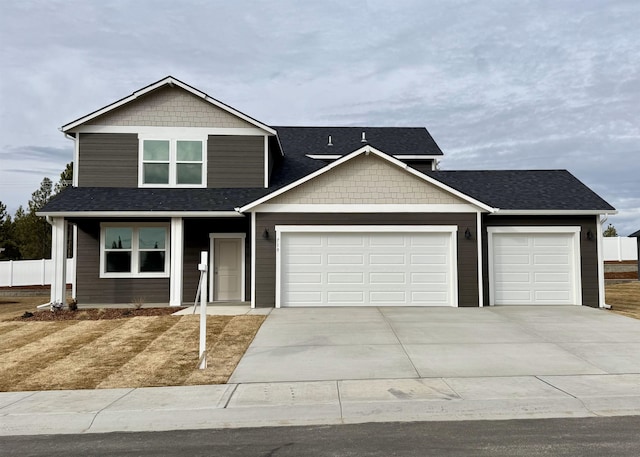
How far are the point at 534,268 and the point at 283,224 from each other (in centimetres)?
794

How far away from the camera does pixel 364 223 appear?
580 inches

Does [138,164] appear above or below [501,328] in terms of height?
above

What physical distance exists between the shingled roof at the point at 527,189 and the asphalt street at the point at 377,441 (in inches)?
401

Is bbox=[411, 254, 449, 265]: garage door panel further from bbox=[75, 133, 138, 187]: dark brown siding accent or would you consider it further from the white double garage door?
bbox=[75, 133, 138, 187]: dark brown siding accent

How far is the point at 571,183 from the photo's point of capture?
1727 centimetres

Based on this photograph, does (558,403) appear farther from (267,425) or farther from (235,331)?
(235,331)

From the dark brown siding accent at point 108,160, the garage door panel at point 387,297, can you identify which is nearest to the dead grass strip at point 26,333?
the dark brown siding accent at point 108,160

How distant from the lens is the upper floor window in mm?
16750

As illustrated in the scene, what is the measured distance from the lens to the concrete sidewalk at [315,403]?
595 cm

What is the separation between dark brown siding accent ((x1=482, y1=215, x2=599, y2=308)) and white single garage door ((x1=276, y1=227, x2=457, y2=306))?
1.78 metres

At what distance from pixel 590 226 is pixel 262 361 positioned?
466 inches

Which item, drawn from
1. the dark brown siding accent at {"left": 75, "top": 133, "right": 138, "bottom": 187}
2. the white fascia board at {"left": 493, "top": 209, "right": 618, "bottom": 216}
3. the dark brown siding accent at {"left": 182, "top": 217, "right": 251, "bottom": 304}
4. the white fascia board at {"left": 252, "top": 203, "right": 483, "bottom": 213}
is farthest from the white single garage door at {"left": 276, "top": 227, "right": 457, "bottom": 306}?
the dark brown siding accent at {"left": 75, "top": 133, "right": 138, "bottom": 187}

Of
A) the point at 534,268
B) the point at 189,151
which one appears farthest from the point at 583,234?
the point at 189,151

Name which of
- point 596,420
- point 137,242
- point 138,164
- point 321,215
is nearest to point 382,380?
point 596,420
